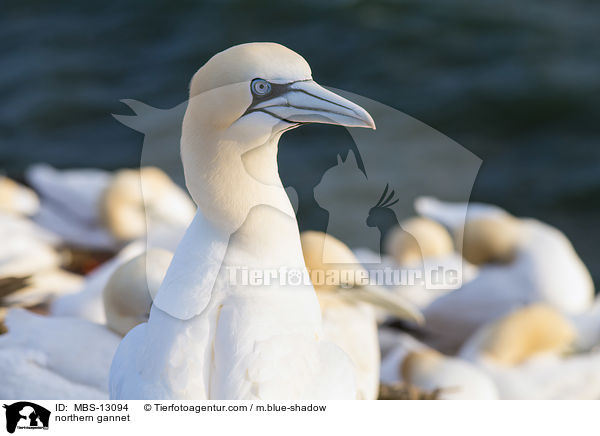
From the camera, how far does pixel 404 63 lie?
549 centimetres

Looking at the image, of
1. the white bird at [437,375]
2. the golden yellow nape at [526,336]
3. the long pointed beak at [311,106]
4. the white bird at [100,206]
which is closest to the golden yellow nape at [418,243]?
the golden yellow nape at [526,336]

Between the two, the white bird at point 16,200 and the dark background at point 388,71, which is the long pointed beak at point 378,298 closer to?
the white bird at point 16,200

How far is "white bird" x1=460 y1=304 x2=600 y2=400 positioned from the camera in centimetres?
290

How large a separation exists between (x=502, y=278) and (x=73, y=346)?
2.20 meters

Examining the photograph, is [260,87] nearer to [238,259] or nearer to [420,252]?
[238,259]

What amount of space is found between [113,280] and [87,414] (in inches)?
18.2

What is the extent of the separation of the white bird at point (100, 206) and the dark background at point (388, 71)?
31.9 inches

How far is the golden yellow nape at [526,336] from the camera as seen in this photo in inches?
118

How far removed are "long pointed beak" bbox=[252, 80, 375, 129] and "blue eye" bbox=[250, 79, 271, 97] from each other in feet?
0.05

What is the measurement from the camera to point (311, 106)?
1.34 metres

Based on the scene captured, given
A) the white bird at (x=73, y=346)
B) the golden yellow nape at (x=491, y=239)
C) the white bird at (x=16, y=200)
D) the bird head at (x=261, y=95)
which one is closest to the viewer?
the bird head at (x=261, y=95)

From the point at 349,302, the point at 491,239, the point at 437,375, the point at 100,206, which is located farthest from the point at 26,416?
the point at 491,239

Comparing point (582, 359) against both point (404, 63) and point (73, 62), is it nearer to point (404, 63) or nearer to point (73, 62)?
point (404, 63)

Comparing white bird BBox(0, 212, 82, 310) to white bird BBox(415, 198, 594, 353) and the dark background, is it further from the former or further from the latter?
white bird BBox(415, 198, 594, 353)
